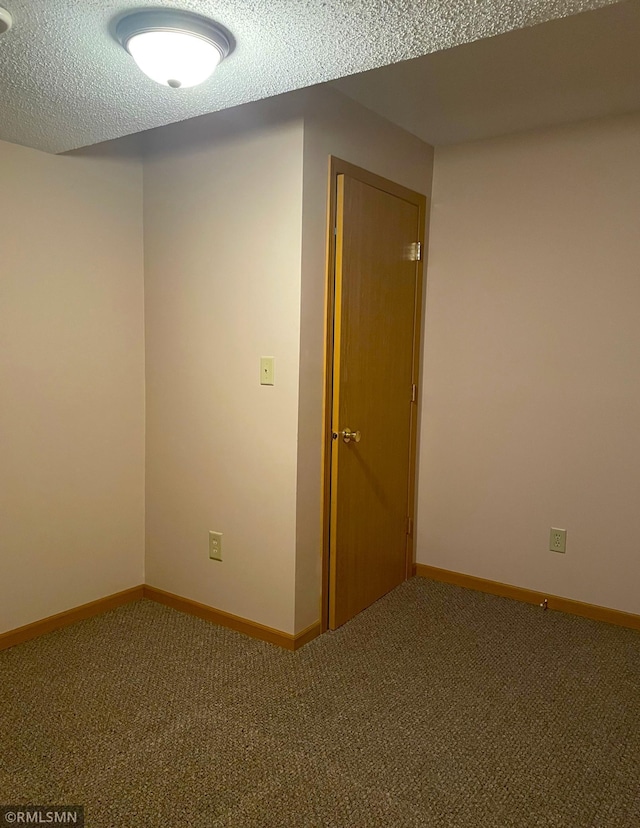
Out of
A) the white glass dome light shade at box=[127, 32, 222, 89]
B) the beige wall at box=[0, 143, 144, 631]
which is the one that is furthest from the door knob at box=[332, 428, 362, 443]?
the white glass dome light shade at box=[127, 32, 222, 89]

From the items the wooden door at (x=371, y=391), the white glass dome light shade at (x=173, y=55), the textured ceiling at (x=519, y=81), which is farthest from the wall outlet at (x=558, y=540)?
the white glass dome light shade at (x=173, y=55)

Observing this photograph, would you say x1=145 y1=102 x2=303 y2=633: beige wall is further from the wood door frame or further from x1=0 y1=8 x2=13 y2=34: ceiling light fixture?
x1=0 y1=8 x2=13 y2=34: ceiling light fixture

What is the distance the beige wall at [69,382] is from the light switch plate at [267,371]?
0.76 metres

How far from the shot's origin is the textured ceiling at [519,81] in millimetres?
2158

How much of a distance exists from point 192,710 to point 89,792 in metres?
0.46

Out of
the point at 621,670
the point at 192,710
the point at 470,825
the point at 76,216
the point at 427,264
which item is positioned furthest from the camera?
the point at 427,264

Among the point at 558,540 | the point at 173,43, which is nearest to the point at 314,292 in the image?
the point at 173,43

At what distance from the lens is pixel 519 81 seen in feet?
8.29

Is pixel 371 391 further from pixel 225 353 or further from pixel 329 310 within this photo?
pixel 225 353

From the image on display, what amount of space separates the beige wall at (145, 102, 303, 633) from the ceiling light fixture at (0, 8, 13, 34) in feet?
3.76

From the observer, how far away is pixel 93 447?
2.94 metres

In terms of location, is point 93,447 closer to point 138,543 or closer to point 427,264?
point 138,543

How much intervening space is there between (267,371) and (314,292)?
0.38 meters

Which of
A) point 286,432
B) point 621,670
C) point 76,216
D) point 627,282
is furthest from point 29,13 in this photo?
point 621,670
